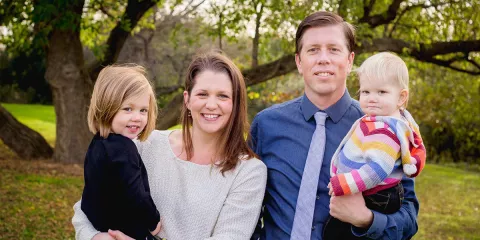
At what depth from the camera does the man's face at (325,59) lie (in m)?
3.06

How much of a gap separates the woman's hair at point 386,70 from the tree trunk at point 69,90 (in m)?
8.88

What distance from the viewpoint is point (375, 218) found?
9.17 feet

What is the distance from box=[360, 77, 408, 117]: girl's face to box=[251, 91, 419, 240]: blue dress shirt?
0.31 metres

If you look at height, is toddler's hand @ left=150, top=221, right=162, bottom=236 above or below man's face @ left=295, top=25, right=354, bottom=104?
below

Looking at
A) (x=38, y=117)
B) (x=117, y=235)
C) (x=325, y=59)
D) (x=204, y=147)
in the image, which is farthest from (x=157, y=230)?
(x=38, y=117)

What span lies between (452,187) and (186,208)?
49.2 ft

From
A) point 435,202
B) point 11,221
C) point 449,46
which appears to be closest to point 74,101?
point 11,221

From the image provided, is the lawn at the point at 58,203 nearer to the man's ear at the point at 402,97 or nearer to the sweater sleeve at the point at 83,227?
the sweater sleeve at the point at 83,227

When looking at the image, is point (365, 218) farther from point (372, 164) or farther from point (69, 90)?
point (69, 90)

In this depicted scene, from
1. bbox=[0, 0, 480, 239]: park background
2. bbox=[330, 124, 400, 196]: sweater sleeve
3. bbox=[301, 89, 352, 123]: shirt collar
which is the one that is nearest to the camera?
bbox=[330, 124, 400, 196]: sweater sleeve

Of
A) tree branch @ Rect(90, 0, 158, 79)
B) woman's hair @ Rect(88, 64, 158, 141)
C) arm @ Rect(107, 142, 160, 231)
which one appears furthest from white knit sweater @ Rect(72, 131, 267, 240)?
tree branch @ Rect(90, 0, 158, 79)

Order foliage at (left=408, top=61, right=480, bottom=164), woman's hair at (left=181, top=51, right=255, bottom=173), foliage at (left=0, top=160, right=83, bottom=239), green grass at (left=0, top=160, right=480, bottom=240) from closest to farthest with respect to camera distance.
Answer: woman's hair at (left=181, top=51, right=255, bottom=173), foliage at (left=0, top=160, right=83, bottom=239), green grass at (left=0, top=160, right=480, bottom=240), foliage at (left=408, top=61, right=480, bottom=164)

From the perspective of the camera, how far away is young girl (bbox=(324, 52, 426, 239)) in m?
2.71

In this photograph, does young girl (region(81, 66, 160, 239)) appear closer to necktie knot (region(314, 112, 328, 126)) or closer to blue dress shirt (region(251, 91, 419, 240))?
blue dress shirt (region(251, 91, 419, 240))
